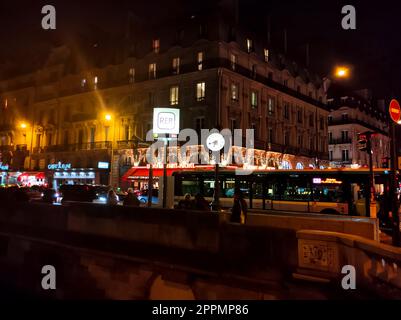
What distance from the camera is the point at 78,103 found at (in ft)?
156

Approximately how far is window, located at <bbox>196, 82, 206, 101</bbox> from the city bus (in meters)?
14.8

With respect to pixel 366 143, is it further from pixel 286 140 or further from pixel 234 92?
pixel 286 140

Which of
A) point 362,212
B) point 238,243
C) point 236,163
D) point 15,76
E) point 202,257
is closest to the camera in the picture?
point 238,243

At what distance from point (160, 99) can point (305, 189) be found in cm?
2277

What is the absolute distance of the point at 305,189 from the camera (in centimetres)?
2045

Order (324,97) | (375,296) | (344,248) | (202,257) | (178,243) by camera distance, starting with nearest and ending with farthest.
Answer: (375,296), (344,248), (202,257), (178,243), (324,97)

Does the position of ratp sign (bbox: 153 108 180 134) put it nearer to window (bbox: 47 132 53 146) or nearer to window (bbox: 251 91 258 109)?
window (bbox: 251 91 258 109)

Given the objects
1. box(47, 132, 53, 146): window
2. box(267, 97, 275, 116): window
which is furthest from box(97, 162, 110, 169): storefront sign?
box(267, 97, 275, 116): window

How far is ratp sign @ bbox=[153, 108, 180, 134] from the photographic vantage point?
47.4 ft

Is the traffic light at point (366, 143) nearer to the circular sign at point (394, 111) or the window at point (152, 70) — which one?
the circular sign at point (394, 111)

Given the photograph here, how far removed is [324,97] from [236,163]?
2463 cm

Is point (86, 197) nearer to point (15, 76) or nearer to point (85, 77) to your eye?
point (85, 77)

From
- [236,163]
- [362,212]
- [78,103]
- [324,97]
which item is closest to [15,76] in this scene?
[78,103]

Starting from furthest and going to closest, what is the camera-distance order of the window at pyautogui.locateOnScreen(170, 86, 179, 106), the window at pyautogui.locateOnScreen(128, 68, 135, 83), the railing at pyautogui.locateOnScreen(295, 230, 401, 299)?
the window at pyautogui.locateOnScreen(128, 68, 135, 83), the window at pyautogui.locateOnScreen(170, 86, 179, 106), the railing at pyautogui.locateOnScreen(295, 230, 401, 299)
